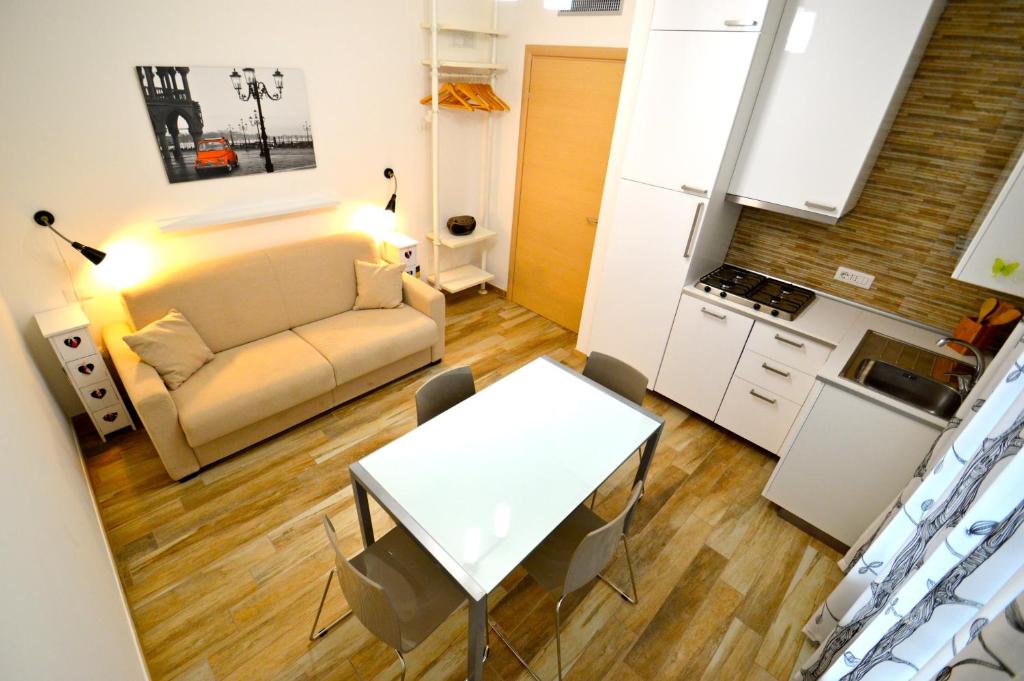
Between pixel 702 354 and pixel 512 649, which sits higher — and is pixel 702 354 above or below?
above

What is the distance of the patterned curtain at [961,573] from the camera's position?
791mm

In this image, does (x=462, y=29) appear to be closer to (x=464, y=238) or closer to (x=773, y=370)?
(x=464, y=238)

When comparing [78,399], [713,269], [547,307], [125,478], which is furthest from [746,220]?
[78,399]

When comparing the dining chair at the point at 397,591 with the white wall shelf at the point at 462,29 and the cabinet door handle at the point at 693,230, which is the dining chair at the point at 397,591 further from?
the white wall shelf at the point at 462,29

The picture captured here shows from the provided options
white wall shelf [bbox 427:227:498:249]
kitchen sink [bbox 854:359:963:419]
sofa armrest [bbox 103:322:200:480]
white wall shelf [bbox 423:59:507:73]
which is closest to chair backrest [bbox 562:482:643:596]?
kitchen sink [bbox 854:359:963:419]

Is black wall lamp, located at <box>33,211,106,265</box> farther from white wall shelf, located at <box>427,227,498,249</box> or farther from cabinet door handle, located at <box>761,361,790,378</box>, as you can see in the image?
cabinet door handle, located at <box>761,361,790,378</box>

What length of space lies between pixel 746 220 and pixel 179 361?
3.52 metres

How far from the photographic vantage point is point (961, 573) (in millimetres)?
906

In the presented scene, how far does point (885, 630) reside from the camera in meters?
1.08

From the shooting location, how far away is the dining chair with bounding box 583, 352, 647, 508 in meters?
2.17

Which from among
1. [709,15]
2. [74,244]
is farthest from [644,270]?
[74,244]

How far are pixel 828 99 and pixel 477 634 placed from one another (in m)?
2.78

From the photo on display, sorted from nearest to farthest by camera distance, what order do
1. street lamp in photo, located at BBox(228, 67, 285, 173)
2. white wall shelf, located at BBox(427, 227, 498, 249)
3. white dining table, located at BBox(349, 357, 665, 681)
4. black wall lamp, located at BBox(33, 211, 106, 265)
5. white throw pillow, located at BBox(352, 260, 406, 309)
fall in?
white dining table, located at BBox(349, 357, 665, 681), black wall lamp, located at BBox(33, 211, 106, 265), street lamp in photo, located at BBox(228, 67, 285, 173), white throw pillow, located at BBox(352, 260, 406, 309), white wall shelf, located at BBox(427, 227, 498, 249)

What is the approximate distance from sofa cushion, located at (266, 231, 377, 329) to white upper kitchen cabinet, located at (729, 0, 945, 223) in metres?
2.61
